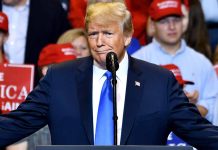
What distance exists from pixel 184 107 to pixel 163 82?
0.19 m

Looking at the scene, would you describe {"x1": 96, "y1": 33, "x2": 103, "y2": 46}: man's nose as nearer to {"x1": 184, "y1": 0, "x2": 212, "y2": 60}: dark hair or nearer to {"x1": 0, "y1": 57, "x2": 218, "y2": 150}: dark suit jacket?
{"x1": 0, "y1": 57, "x2": 218, "y2": 150}: dark suit jacket

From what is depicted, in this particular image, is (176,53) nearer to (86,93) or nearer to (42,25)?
(42,25)

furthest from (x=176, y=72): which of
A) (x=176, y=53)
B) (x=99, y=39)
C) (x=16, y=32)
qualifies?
(x=99, y=39)

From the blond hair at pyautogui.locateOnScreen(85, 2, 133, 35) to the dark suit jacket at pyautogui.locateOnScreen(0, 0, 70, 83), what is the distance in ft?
9.08

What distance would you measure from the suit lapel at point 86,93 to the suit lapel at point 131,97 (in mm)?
168

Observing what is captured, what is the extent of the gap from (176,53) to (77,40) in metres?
0.87

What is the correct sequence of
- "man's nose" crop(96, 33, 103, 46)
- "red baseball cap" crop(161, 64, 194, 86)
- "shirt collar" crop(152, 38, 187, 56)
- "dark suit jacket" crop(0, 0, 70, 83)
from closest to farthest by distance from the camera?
"man's nose" crop(96, 33, 103, 46) < "red baseball cap" crop(161, 64, 194, 86) < "shirt collar" crop(152, 38, 187, 56) < "dark suit jacket" crop(0, 0, 70, 83)

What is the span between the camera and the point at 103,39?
3.54 metres

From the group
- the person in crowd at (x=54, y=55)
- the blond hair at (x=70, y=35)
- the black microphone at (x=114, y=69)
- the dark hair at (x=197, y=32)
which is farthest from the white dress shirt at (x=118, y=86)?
the dark hair at (x=197, y=32)

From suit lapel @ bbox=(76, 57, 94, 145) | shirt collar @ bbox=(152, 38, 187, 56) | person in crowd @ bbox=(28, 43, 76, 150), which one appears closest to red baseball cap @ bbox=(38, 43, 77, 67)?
person in crowd @ bbox=(28, 43, 76, 150)

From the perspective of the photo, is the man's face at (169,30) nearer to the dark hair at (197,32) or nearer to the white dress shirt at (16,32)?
the dark hair at (197,32)

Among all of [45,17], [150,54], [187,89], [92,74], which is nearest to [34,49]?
[45,17]

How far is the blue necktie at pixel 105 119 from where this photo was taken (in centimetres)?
352

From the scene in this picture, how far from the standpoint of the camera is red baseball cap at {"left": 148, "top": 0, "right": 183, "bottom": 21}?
622 centimetres
